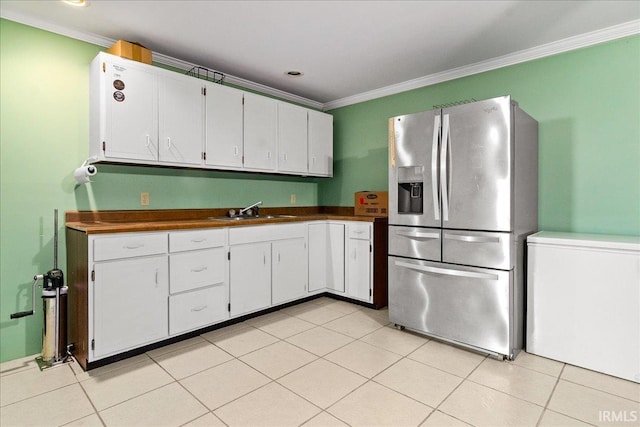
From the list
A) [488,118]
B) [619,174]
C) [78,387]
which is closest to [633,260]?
[619,174]

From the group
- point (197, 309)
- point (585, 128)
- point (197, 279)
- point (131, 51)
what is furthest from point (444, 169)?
point (131, 51)

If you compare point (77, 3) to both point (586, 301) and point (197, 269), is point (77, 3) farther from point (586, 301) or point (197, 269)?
point (586, 301)

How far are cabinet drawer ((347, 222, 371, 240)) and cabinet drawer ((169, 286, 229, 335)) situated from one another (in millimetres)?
1518

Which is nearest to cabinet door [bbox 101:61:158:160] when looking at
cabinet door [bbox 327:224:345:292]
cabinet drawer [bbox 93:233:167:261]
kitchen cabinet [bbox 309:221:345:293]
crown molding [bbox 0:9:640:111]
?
crown molding [bbox 0:9:640:111]

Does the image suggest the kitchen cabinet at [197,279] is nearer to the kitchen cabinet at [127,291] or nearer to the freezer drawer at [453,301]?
the kitchen cabinet at [127,291]

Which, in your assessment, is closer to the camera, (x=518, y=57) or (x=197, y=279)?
(x=197, y=279)

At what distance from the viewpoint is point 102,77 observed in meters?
2.56

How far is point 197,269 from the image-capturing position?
2.84 meters

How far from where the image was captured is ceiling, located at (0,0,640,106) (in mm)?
2393

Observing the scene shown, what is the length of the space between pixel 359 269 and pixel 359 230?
437 millimetres

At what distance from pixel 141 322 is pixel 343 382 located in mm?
1561

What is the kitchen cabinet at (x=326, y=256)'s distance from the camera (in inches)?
153

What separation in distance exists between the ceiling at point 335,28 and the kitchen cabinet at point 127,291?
167 centimetres

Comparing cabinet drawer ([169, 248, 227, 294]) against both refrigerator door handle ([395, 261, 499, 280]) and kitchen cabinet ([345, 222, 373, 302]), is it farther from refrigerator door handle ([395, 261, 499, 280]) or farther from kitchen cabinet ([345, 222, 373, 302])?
refrigerator door handle ([395, 261, 499, 280])
